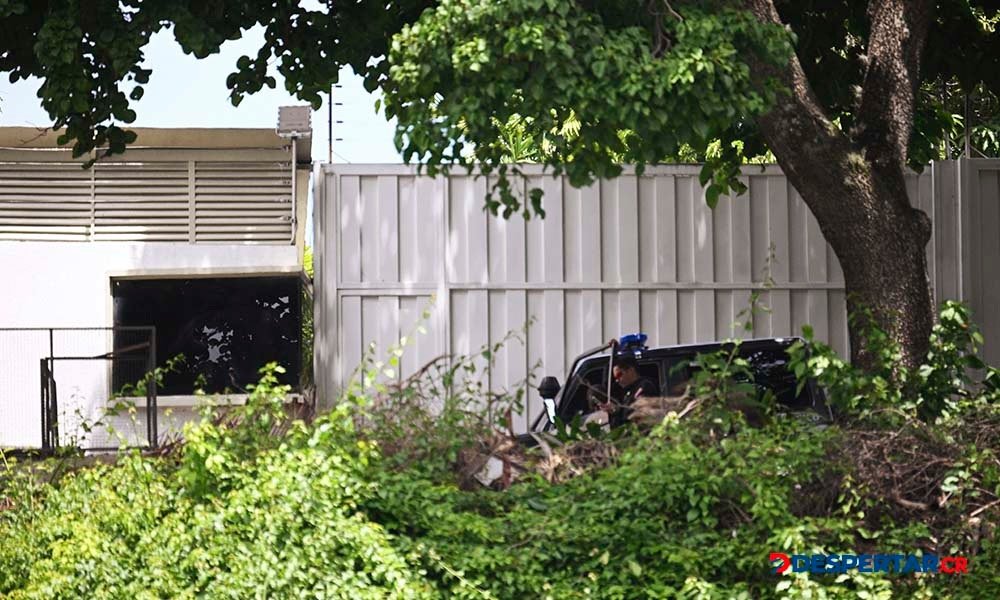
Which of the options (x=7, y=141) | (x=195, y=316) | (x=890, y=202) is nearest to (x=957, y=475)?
(x=890, y=202)

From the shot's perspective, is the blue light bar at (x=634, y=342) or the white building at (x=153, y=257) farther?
the white building at (x=153, y=257)

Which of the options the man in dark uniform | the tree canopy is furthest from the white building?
the man in dark uniform

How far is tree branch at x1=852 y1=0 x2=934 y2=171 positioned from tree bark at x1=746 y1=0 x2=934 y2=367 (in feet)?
0.66

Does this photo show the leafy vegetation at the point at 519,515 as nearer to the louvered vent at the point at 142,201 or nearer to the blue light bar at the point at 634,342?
the blue light bar at the point at 634,342

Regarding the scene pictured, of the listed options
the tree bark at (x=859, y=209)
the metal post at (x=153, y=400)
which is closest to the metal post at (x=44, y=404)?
the metal post at (x=153, y=400)

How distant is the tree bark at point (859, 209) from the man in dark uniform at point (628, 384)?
1586 mm

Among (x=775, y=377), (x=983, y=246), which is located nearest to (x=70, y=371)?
(x=775, y=377)

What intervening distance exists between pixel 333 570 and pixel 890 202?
17.9ft

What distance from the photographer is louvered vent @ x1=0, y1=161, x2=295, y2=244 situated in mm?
17734

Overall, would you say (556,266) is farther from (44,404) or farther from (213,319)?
(44,404)

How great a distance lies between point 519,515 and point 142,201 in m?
11.0

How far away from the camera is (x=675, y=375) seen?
35.6 ft

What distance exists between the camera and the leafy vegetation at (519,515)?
25.5 ft

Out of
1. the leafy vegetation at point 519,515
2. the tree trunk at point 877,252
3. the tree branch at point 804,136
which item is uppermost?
the tree branch at point 804,136
